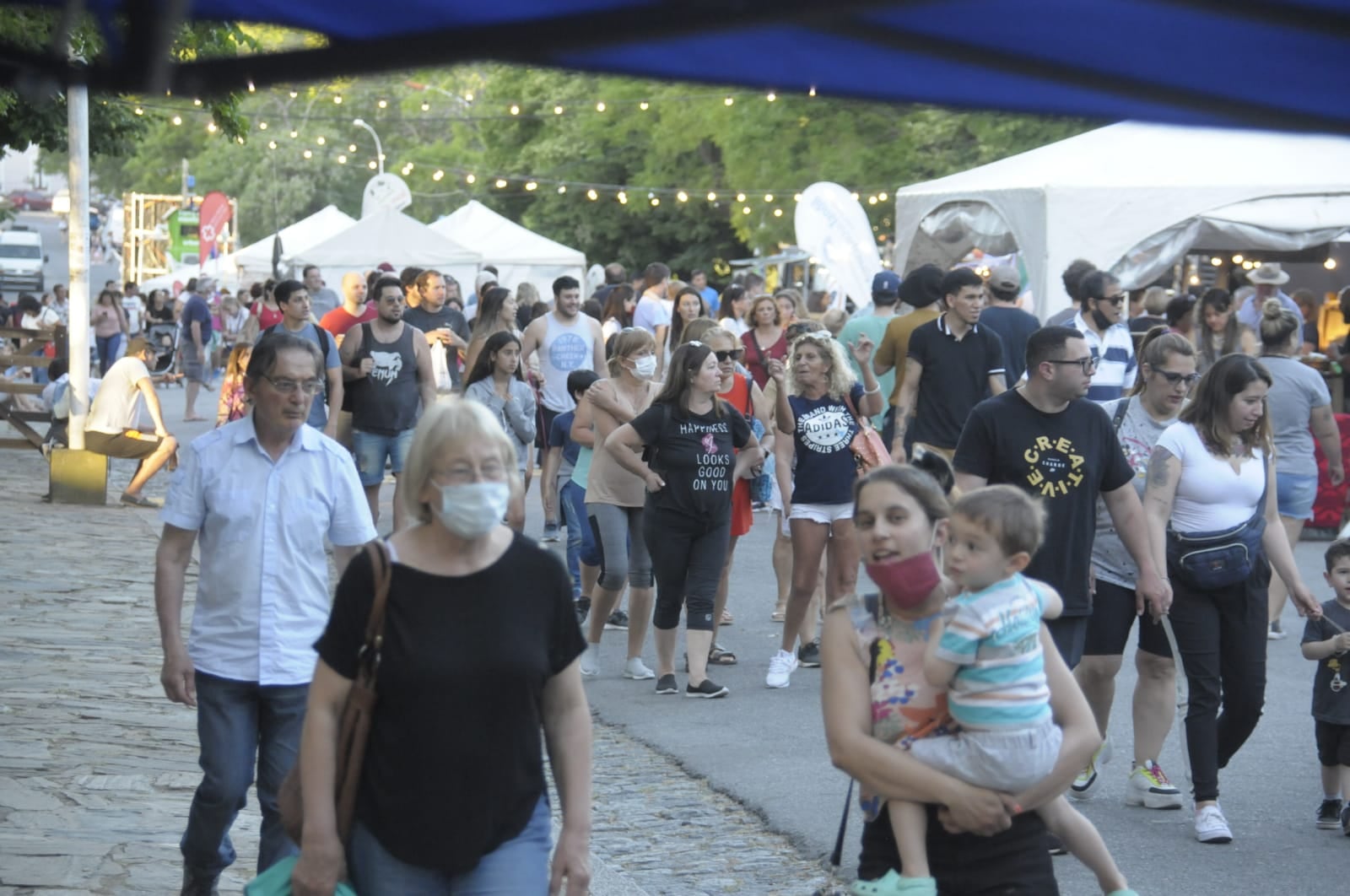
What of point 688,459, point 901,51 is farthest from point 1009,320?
point 901,51

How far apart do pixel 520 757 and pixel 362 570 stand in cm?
53

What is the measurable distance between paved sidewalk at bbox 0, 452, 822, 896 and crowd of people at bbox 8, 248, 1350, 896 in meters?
1.16

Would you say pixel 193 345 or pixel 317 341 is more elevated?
pixel 193 345

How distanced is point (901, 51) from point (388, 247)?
29829 mm

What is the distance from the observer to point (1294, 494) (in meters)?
11.5

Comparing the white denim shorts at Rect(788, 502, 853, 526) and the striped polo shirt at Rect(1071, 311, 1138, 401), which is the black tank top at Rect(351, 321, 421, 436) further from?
the striped polo shirt at Rect(1071, 311, 1138, 401)

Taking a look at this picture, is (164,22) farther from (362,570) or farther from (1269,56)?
(1269,56)

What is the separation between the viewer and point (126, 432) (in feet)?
55.1

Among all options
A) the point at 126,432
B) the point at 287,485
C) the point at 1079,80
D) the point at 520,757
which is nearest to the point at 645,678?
the point at 287,485

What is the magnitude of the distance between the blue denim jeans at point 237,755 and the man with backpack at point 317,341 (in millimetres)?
6479

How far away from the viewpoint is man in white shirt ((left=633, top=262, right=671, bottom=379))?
58.7ft

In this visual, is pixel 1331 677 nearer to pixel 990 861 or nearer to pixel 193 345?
pixel 990 861

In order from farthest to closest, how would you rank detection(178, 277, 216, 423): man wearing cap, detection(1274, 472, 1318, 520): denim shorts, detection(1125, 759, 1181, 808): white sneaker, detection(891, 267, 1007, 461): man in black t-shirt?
detection(178, 277, 216, 423): man wearing cap, detection(1274, 472, 1318, 520): denim shorts, detection(891, 267, 1007, 461): man in black t-shirt, detection(1125, 759, 1181, 808): white sneaker

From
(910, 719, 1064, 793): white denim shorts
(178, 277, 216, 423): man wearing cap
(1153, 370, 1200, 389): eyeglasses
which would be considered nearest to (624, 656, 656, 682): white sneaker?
(1153, 370, 1200, 389): eyeglasses
